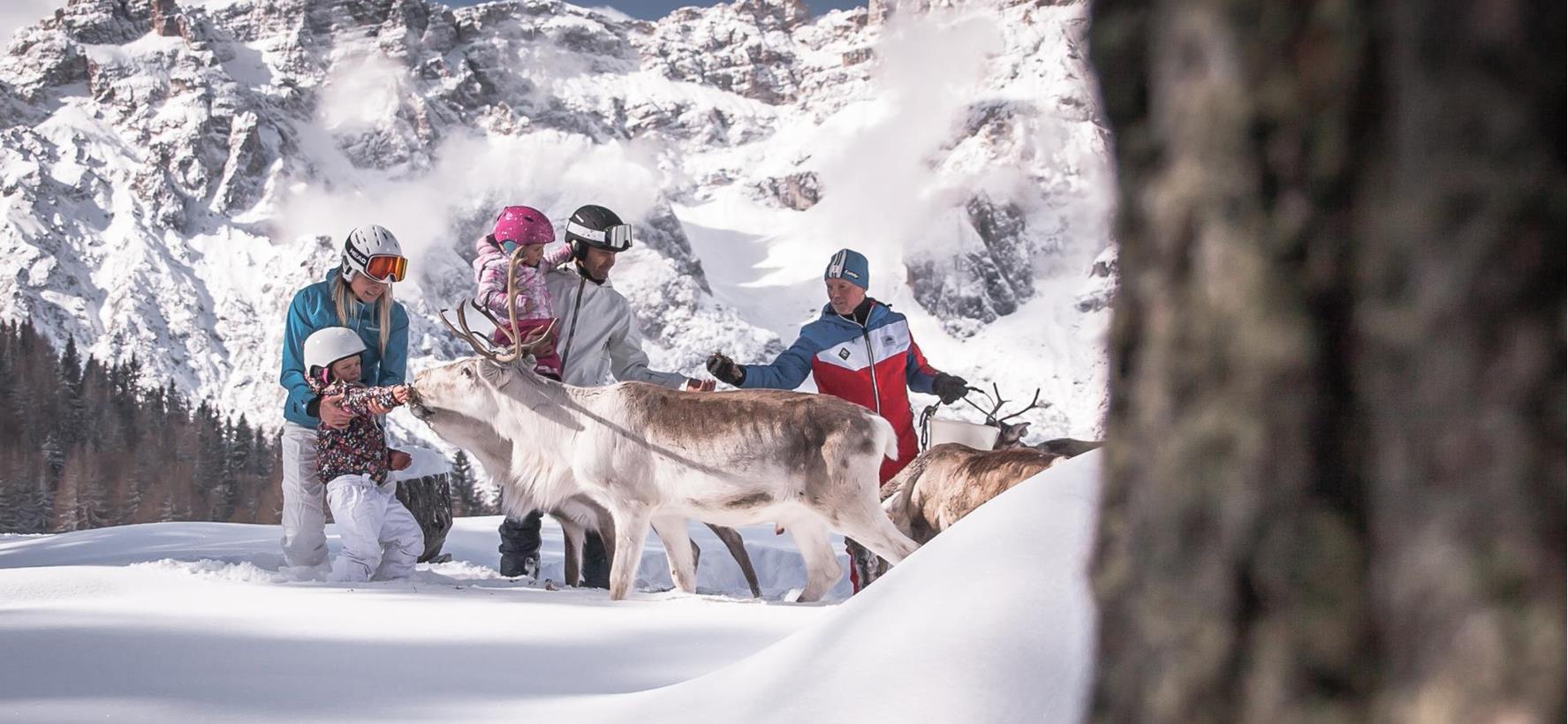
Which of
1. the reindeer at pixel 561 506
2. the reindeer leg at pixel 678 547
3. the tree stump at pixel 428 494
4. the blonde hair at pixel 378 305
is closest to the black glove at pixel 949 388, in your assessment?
the reindeer at pixel 561 506

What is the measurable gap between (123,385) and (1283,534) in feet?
229

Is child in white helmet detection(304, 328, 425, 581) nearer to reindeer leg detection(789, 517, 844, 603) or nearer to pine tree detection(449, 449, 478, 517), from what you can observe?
reindeer leg detection(789, 517, 844, 603)

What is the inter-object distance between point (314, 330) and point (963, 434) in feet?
12.0

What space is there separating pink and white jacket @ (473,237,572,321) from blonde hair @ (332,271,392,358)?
0.57 metres

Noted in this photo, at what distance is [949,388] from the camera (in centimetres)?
739

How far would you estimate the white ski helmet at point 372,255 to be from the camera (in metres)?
6.82

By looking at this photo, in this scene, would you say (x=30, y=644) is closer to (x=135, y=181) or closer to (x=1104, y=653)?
(x=1104, y=653)

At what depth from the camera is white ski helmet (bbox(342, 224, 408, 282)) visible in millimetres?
6820

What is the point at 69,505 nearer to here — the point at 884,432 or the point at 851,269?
the point at 851,269

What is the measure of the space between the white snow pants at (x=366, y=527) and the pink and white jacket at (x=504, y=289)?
115cm

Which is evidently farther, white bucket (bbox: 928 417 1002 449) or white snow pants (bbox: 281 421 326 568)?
white bucket (bbox: 928 417 1002 449)

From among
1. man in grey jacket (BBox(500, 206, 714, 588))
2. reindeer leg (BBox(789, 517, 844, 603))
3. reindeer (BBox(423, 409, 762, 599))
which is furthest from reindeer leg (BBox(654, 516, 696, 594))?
man in grey jacket (BBox(500, 206, 714, 588))

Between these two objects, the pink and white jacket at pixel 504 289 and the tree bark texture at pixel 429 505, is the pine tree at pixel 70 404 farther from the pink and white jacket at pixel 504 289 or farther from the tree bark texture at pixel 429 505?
the pink and white jacket at pixel 504 289

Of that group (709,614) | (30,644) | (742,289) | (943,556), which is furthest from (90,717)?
(742,289)
